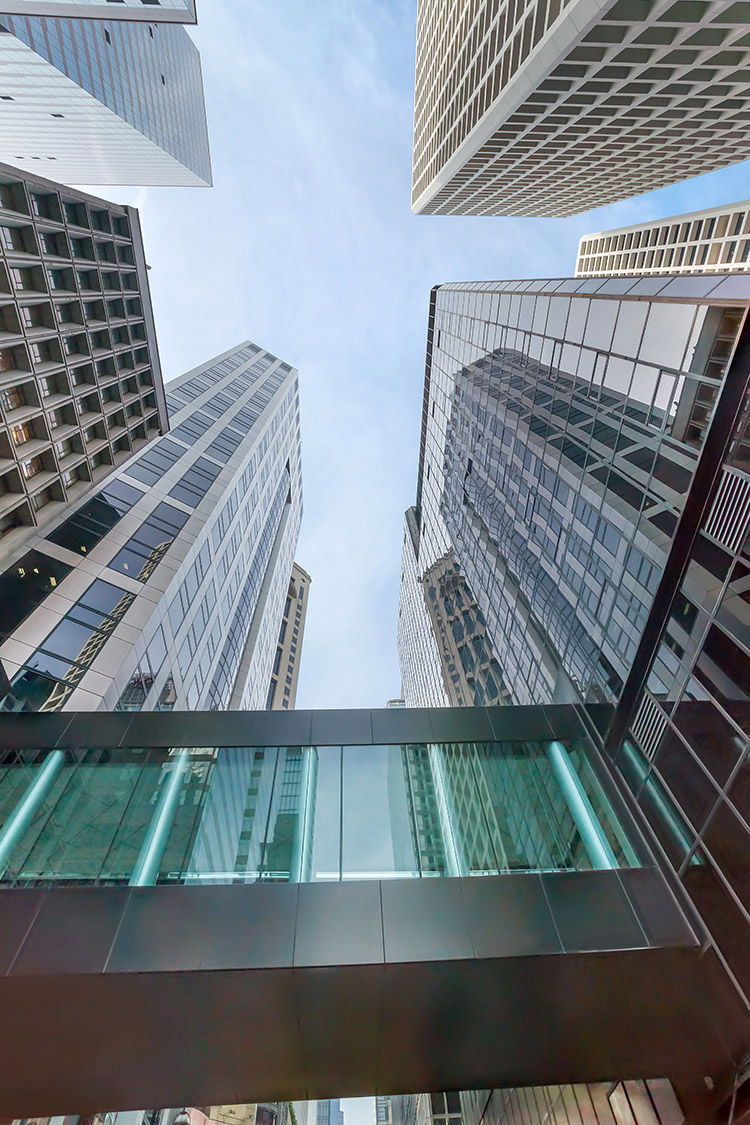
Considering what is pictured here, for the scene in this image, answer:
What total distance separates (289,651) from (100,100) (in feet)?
274

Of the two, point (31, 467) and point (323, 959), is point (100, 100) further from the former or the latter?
point (323, 959)

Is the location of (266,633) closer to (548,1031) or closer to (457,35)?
(548,1031)

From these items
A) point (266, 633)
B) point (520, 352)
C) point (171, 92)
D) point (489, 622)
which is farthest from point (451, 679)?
point (171, 92)

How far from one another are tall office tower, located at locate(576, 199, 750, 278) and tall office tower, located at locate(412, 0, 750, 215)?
1699 centimetres

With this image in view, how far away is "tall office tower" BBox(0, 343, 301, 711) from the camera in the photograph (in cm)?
2259

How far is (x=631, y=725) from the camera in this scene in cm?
1518

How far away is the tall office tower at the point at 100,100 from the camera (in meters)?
47.6

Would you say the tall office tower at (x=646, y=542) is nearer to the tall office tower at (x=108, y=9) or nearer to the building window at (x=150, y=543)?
the building window at (x=150, y=543)

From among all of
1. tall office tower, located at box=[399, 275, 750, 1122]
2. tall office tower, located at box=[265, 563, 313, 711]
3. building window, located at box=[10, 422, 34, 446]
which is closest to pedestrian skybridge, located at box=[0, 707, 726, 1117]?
tall office tower, located at box=[399, 275, 750, 1122]

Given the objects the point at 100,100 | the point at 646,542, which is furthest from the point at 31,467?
the point at 100,100

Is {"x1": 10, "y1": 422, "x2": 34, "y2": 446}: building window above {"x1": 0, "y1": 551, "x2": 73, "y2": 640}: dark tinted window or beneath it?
above

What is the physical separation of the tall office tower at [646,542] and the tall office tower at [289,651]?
6655 cm

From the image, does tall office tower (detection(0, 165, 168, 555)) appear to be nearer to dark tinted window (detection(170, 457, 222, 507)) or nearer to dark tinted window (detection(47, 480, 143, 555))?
dark tinted window (detection(47, 480, 143, 555))

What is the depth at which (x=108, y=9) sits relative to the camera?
40.4m
